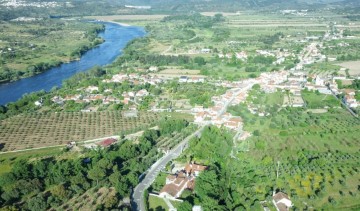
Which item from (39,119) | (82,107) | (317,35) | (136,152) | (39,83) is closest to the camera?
(136,152)

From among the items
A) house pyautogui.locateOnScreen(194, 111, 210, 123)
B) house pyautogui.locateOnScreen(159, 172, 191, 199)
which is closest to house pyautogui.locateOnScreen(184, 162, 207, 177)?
house pyautogui.locateOnScreen(159, 172, 191, 199)

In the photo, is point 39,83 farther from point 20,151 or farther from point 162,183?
point 162,183

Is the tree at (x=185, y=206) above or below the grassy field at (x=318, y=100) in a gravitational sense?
above

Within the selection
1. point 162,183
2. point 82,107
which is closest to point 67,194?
point 162,183

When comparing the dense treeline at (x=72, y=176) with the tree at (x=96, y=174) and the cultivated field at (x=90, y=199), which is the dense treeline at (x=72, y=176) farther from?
the cultivated field at (x=90, y=199)

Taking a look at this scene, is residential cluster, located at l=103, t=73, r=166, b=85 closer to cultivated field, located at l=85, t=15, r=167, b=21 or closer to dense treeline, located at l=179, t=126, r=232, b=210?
dense treeline, located at l=179, t=126, r=232, b=210

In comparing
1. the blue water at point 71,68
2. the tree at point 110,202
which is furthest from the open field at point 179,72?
the tree at point 110,202
